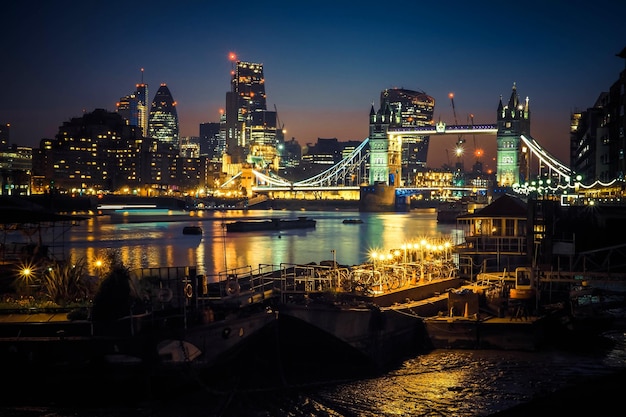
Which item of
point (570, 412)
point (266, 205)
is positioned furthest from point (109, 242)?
point (266, 205)

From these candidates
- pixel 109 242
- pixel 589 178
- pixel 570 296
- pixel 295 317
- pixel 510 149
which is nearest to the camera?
pixel 295 317

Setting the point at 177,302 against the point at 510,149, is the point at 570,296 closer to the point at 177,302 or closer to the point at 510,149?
the point at 177,302

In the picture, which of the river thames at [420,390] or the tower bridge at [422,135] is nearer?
the river thames at [420,390]

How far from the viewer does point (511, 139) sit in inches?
5925

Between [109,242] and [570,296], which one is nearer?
[570,296]

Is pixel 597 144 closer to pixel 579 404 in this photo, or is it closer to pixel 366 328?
pixel 366 328

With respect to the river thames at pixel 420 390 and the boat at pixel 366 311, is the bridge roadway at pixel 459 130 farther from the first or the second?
the river thames at pixel 420 390

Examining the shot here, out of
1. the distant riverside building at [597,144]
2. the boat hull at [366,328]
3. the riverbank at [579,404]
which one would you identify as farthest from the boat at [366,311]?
the distant riverside building at [597,144]

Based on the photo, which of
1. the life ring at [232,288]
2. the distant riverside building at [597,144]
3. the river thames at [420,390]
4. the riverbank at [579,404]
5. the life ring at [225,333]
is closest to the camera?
the riverbank at [579,404]

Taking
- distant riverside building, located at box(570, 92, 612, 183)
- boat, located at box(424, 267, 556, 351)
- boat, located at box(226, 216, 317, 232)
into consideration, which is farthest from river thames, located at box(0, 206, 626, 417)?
boat, located at box(226, 216, 317, 232)

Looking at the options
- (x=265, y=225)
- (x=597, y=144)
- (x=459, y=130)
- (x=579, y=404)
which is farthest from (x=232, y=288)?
(x=459, y=130)

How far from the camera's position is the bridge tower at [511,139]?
493ft

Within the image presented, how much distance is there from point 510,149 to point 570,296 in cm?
12943

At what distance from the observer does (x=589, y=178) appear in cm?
7662
